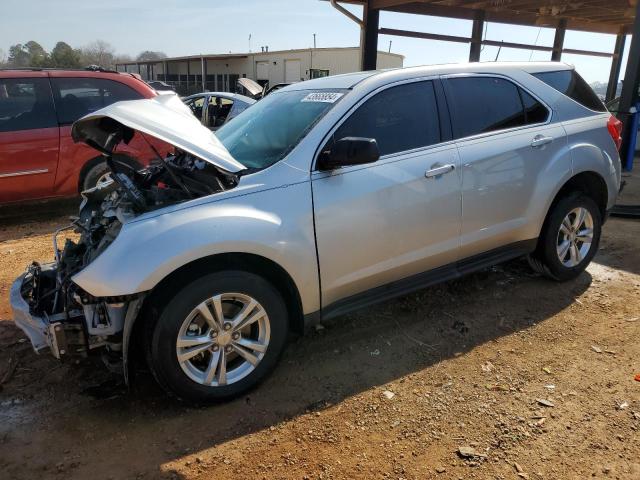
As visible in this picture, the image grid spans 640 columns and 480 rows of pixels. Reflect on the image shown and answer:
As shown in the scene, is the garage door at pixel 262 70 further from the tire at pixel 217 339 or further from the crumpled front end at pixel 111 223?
the tire at pixel 217 339

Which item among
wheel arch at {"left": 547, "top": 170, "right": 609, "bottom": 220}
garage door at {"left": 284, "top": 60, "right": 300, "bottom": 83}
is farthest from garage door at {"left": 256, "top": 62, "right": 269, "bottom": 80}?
wheel arch at {"left": 547, "top": 170, "right": 609, "bottom": 220}

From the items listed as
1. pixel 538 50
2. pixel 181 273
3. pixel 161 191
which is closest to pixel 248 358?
pixel 181 273

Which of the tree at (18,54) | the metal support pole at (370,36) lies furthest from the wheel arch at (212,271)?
the tree at (18,54)

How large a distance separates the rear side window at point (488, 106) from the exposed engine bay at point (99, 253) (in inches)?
70.0

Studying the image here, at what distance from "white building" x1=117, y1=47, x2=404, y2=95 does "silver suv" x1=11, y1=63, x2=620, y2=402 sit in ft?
72.6

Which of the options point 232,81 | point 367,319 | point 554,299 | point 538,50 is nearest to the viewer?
point 367,319

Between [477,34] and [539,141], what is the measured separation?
9420mm

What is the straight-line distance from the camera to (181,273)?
271 centimetres

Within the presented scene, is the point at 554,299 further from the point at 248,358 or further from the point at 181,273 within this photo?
the point at 181,273

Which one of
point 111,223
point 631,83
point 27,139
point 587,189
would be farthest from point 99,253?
point 631,83

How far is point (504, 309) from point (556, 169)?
119cm

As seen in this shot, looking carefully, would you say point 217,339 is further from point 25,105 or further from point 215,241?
point 25,105

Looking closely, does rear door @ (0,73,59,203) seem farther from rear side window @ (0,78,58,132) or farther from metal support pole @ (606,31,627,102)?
metal support pole @ (606,31,627,102)

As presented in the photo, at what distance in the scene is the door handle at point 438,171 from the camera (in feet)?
11.2
